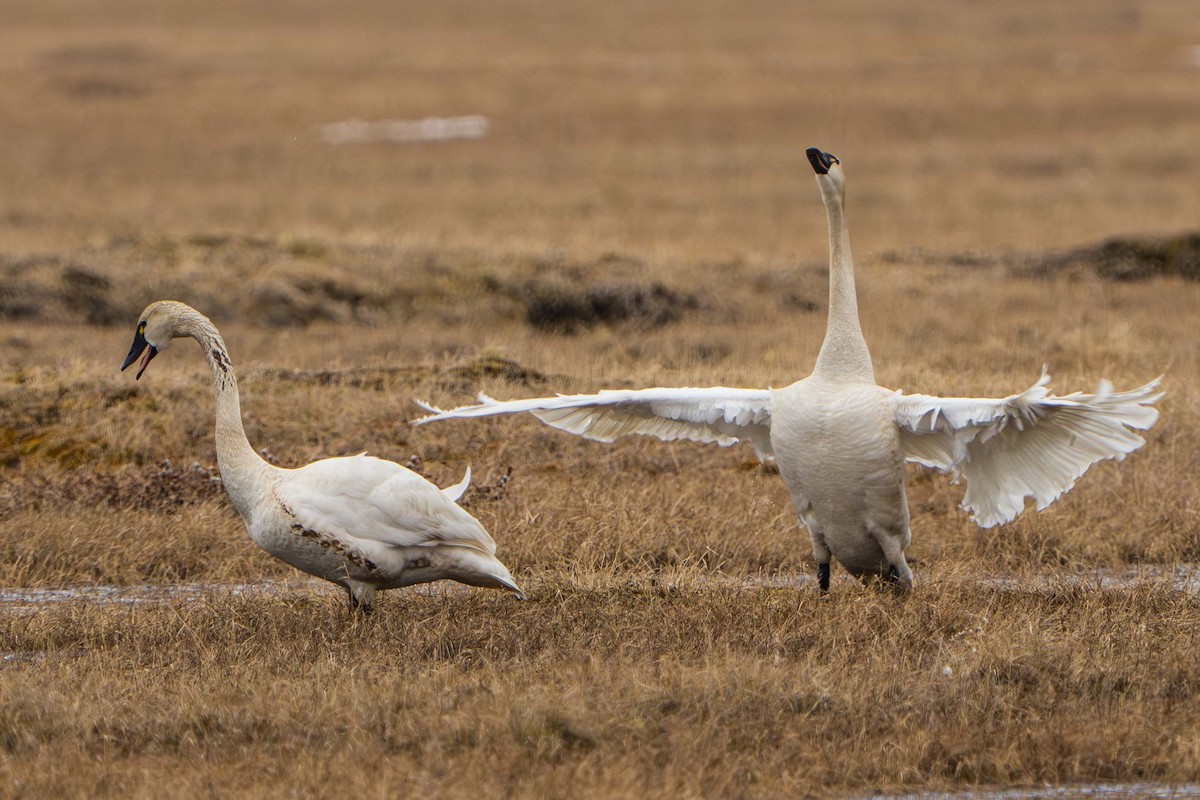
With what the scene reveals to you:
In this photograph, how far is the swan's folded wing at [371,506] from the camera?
685 centimetres

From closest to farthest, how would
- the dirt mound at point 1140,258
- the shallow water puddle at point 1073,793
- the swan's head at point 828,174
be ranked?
the shallow water puddle at point 1073,793 < the swan's head at point 828,174 < the dirt mound at point 1140,258

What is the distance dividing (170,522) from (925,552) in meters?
4.11

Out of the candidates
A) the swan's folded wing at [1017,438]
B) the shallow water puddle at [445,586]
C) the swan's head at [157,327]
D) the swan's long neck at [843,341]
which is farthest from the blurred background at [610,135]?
the swan's folded wing at [1017,438]

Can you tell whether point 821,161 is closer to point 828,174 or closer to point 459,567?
point 828,174

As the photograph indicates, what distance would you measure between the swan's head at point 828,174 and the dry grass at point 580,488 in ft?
6.01

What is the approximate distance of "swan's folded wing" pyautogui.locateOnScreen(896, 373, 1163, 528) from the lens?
6418 millimetres

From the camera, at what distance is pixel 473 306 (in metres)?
16.5

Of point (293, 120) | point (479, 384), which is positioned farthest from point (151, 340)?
point (293, 120)

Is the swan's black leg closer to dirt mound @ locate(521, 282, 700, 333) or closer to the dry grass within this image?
the dry grass

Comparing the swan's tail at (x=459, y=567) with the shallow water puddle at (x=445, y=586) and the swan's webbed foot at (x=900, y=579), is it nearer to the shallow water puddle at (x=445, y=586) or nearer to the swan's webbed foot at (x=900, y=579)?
the shallow water puddle at (x=445, y=586)

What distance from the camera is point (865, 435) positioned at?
6.93 meters

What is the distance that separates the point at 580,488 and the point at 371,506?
105 inches

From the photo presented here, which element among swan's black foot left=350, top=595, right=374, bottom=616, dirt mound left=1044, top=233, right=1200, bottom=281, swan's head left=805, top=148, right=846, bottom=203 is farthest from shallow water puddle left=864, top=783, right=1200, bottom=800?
dirt mound left=1044, top=233, right=1200, bottom=281

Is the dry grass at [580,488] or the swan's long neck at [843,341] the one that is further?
the swan's long neck at [843,341]
